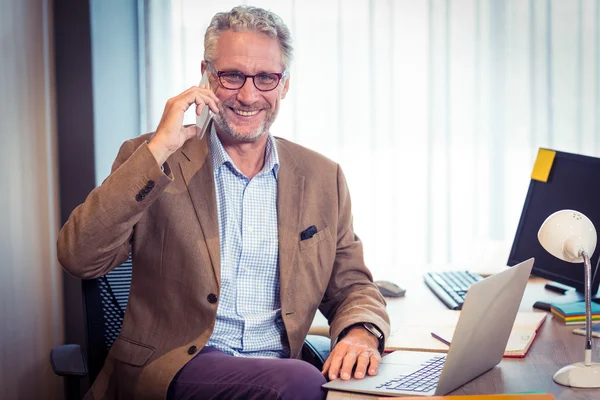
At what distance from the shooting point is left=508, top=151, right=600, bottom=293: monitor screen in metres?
2.24

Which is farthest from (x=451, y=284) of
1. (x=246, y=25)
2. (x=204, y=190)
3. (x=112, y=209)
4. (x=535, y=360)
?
(x=112, y=209)

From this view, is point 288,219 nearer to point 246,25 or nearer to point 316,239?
point 316,239

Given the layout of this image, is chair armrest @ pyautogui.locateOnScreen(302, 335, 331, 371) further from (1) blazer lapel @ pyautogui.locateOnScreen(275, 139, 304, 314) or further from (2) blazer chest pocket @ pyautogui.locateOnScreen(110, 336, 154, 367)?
(2) blazer chest pocket @ pyautogui.locateOnScreen(110, 336, 154, 367)

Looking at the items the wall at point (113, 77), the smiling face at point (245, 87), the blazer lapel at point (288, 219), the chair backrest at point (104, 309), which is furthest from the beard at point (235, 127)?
the wall at point (113, 77)

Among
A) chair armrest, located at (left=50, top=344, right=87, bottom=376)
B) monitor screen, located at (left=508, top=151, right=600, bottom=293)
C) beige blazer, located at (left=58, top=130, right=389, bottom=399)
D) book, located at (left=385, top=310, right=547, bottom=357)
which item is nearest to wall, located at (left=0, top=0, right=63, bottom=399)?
chair armrest, located at (left=50, top=344, right=87, bottom=376)

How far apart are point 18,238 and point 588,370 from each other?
6.45ft

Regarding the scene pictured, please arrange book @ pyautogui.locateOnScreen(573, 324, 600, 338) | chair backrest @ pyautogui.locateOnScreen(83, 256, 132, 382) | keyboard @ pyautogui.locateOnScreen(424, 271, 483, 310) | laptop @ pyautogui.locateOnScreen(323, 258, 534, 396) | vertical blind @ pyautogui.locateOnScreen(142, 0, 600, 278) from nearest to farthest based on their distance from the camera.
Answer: laptop @ pyautogui.locateOnScreen(323, 258, 534, 396)
book @ pyautogui.locateOnScreen(573, 324, 600, 338)
chair backrest @ pyautogui.locateOnScreen(83, 256, 132, 382)
keyboard @ pyautogui.locateOnScreen(424, 271, 483, 310)
vertical blind @ pyautogui.locateOnScreen(142, 0, 600, 278)

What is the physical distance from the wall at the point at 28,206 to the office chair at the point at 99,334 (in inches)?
24.2

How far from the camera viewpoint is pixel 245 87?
2.02m

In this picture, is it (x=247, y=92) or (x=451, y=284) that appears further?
(x=451, y=284)

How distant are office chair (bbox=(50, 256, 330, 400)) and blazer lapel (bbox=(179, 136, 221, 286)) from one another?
1.09 ft

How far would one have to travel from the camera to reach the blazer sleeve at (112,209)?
1697 mm

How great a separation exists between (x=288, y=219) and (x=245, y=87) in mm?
384

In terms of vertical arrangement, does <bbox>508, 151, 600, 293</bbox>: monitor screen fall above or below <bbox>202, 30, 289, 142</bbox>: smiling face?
below
